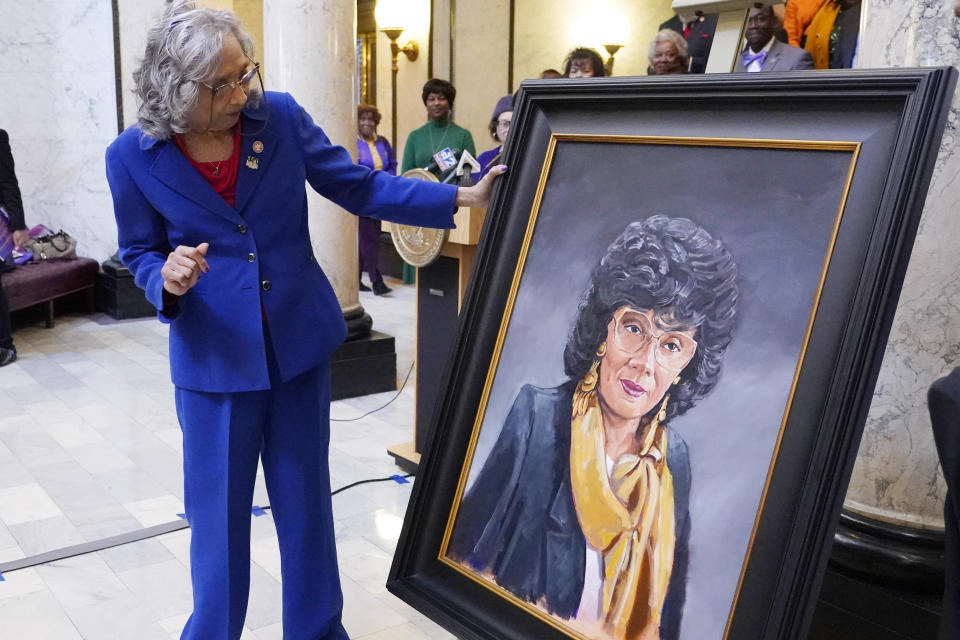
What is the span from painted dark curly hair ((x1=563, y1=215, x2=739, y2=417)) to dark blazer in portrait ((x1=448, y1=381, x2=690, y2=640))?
0.10 m

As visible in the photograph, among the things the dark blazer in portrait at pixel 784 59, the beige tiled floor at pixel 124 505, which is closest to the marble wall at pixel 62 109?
the beige tiled floor at pixel 124 505

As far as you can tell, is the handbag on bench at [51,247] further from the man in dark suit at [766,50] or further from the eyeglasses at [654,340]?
the eyeglasses at [654,340]

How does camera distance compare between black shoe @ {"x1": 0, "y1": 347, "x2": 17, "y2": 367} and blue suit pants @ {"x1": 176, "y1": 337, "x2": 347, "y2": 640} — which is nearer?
blue suit pants @ {"x1": 176, "y1": 337, "x2": 347, "y2": 640}

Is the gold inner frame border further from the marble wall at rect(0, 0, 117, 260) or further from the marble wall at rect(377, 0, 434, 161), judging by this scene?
the marble wall at rect(377, 0, 434, 161)

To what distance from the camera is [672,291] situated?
76.0 inches

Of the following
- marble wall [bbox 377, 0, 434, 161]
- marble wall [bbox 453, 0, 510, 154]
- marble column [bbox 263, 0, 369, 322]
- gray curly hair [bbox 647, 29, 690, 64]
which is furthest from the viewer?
marble wall [bbox 377, 0, 434, 161]

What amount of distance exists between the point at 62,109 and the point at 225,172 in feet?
22.6

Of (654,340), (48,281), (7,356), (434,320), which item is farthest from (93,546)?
(48,281)

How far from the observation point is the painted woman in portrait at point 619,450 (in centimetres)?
187

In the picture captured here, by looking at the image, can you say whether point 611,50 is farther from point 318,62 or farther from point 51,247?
point 51,247

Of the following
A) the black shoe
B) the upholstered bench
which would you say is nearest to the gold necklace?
the upholstered bench

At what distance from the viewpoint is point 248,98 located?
226 centimetres

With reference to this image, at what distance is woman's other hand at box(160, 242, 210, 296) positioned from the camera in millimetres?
2010

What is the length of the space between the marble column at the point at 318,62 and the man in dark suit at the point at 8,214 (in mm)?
2479
